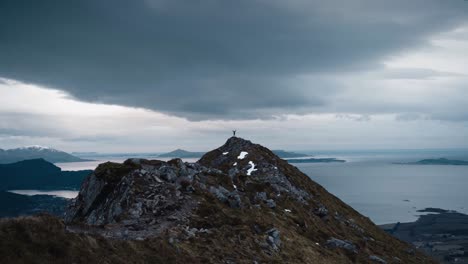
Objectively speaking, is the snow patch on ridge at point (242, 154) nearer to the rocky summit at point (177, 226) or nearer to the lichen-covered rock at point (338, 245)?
the rocky summit at point (177, 226)

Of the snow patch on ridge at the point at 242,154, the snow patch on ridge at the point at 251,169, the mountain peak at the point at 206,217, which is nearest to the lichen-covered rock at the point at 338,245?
the mountain peak at the point at 206,217

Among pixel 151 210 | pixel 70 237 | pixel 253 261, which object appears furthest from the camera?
pixel 151 210

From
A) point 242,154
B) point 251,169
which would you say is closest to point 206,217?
point 251,169

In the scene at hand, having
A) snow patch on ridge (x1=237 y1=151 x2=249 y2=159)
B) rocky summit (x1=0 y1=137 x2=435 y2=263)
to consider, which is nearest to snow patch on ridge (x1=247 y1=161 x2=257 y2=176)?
snow patch on ridge (x1=237 y1=151 x2=249 y2=159)

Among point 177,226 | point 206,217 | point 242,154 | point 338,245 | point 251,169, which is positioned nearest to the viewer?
point 177,226

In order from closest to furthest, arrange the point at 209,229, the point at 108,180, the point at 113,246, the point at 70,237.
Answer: the point at 70,237, the point at 113,246, the point at 209,229, the point at 108,180

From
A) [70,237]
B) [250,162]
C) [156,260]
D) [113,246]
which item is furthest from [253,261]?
[250,162]

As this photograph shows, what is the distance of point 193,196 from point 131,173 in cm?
896

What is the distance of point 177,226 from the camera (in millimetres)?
35094

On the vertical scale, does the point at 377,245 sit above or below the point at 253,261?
below

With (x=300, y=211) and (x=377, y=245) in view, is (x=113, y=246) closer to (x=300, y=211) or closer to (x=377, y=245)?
(x=300, y=211)

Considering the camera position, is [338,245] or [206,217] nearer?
[206,217]

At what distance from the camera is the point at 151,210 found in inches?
1543

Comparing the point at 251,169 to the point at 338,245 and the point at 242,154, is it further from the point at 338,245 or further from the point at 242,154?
the point at 338,245
